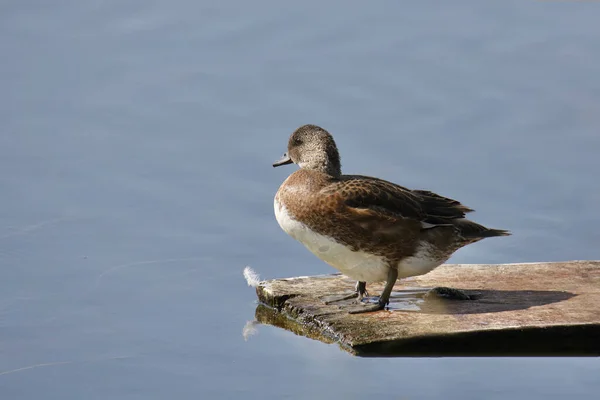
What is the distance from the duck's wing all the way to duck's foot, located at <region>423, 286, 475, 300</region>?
1.38 ft

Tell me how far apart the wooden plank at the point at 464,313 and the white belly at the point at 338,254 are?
23cm

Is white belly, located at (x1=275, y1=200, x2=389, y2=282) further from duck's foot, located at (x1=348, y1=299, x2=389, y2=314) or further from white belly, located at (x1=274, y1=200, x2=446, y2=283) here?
duck's foot, located at (x1=348, y1=299, x2=389, y2=314)

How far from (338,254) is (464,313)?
80 centimetres

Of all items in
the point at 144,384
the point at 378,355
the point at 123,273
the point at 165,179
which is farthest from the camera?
the point at 165,179

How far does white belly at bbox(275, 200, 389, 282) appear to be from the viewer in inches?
298

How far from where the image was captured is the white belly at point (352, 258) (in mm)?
7566

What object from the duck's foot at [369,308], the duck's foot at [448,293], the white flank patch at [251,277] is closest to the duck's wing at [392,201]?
the duck's foot at [448,293]

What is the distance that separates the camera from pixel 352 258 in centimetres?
761

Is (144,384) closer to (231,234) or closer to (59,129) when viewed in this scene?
(231,234)

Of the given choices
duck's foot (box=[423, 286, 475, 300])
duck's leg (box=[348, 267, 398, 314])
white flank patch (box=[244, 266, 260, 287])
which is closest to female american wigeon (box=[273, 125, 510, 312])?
duck's leg (box=[348, 267, 398, 314])

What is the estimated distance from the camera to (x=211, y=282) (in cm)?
820

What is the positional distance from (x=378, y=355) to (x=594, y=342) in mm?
1222

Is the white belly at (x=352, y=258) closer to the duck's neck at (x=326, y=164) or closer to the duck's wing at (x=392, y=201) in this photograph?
the duck's wing at (x=392, y=201)

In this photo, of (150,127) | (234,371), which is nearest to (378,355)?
(234,371)
